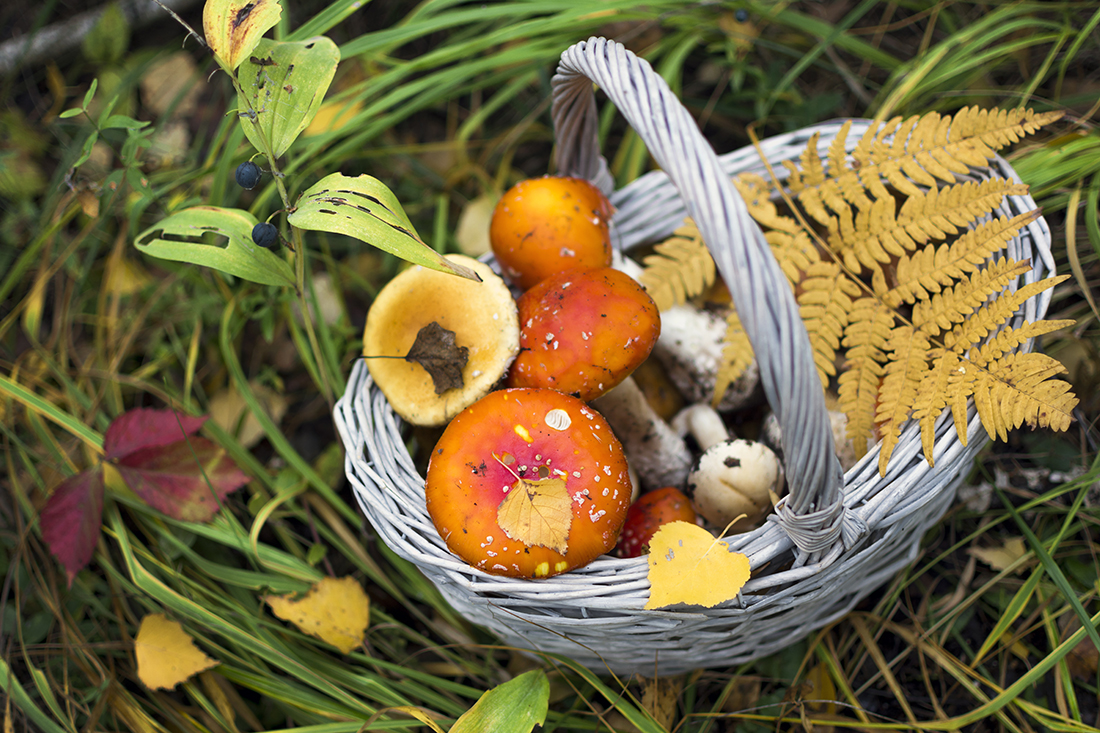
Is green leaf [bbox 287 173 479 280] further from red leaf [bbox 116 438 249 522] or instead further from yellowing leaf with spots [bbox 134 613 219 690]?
yellowing leaf with spots [bbox 134 613 219 690]

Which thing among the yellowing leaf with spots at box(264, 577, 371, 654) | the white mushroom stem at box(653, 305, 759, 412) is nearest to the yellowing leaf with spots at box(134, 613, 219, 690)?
the yellowing leaf with spots at box(264, 577, 371, 654)

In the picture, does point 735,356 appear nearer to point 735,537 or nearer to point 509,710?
point 735,537

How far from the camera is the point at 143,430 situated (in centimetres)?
194

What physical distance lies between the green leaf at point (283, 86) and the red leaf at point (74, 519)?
1296 millimetres

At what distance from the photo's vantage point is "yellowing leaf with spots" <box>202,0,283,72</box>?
3.92ft

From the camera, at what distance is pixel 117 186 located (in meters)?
1.75

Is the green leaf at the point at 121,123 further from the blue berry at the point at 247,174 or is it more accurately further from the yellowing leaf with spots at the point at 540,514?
the yellowing leaf with spots at the point at 540,514

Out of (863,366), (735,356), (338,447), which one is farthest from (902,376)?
(338,447)

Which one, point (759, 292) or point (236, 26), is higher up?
point (236, 26)

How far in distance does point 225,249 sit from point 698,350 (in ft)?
4.01

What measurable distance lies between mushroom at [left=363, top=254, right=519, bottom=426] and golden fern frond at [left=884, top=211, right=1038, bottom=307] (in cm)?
91

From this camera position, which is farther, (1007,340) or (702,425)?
(702,425)

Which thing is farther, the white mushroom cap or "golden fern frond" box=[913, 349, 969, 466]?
the white mushroom cap

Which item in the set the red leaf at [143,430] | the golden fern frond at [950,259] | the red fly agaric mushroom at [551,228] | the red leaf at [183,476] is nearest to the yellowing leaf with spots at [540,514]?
the red fly agaric mushroom at [551,228]
